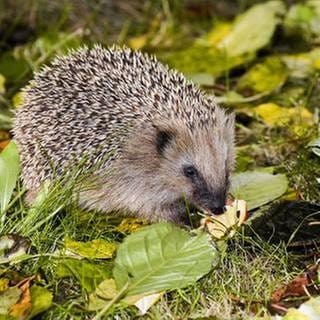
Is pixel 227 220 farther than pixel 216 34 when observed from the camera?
No

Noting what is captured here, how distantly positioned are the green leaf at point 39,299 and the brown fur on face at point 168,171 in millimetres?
804

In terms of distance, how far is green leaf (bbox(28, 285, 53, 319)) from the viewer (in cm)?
306

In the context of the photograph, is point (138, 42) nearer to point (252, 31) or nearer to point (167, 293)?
point (252, 31)

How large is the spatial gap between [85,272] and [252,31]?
110 inches

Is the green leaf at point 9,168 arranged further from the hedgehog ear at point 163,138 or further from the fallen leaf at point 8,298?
the hedgehog ear at point 163,138

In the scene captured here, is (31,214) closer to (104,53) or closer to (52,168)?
(52,168)

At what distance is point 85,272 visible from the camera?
328 cm

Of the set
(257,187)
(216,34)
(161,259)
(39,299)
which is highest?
(39,299)

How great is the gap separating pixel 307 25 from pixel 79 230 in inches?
109

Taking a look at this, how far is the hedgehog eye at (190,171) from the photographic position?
12.6 feet

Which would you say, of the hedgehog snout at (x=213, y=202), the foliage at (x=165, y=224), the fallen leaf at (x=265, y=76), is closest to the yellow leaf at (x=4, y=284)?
the foliage at (x=165, y=224)

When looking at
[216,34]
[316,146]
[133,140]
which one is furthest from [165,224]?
[216,34]

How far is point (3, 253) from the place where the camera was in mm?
3354

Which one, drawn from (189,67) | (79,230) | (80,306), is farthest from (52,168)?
(189,67)
